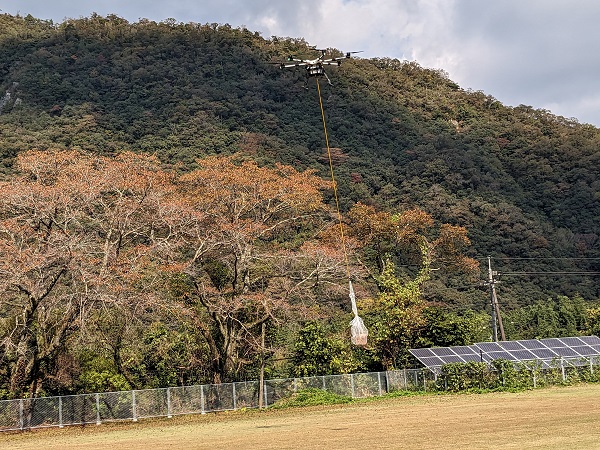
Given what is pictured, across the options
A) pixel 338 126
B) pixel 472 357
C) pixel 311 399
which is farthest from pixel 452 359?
pixel 338 126

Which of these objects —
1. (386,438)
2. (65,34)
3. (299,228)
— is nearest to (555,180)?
(299,228)

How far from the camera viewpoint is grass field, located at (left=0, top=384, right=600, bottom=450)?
16656 mm

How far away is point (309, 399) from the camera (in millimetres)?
32656

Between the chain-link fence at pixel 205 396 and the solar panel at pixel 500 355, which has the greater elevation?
the solar panel at pixel 500 355

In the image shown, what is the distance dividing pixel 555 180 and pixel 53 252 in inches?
2057

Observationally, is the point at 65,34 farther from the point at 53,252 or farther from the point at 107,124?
the point at 53,252

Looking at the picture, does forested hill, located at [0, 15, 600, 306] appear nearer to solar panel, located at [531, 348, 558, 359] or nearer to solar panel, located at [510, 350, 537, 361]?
solar panel, located at [531, 348, 558, 359]

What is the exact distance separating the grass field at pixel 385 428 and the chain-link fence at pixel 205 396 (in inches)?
26.6

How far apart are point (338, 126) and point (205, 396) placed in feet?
150

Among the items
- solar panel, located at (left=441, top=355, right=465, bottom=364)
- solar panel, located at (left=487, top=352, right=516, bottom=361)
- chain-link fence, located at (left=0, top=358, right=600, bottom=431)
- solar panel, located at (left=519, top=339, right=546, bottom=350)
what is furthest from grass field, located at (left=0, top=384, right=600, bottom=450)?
solar panel, located at (left=519, top=339, right=546, bottom=350)

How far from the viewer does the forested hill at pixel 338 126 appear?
2366 inches

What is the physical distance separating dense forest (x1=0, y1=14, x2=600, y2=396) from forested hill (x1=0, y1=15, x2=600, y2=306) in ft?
0.77

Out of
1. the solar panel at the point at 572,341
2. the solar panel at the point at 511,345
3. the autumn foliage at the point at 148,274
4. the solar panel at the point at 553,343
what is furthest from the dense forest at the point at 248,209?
the solar panel at the point at 572,341

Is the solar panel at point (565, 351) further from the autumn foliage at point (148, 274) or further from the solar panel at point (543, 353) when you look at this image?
the autumn foliage at point (148, 274)
